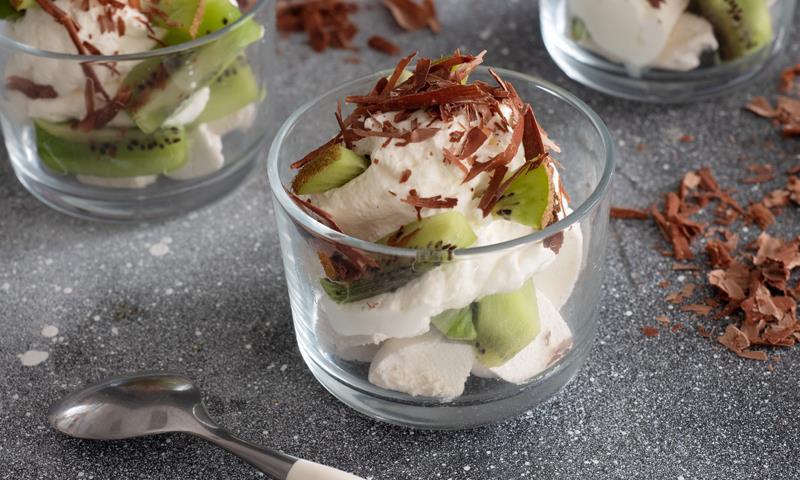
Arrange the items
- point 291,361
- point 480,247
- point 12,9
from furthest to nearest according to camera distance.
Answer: point 12,9 → point 291,361 → point 480,247

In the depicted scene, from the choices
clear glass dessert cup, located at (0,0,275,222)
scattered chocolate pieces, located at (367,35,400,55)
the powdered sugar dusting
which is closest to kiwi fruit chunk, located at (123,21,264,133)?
clear glass dessert cup, located at (0,0,275,222)

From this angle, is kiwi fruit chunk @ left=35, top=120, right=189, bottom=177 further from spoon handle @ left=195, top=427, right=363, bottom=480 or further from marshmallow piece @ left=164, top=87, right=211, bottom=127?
spoon handle @ left=195, top=427, right=363, bottom=480

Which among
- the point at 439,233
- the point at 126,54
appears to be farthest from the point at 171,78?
the point at 439,233

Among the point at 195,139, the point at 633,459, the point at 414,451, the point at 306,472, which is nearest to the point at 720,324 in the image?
the point at 633,459

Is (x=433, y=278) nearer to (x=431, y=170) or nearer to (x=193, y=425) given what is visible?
(x=431, y=170)

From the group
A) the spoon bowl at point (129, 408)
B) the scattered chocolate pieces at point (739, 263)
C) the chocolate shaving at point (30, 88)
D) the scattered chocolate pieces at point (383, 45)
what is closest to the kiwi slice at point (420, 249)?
the spoon bowl at point (129, 408)

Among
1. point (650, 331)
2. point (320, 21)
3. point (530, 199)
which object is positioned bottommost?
point (650, 331)

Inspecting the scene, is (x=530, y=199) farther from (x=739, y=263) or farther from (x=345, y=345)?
(x=739, y=263)

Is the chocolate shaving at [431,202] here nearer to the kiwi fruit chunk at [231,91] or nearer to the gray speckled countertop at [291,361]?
the gray speckled countertop at [291,361]
